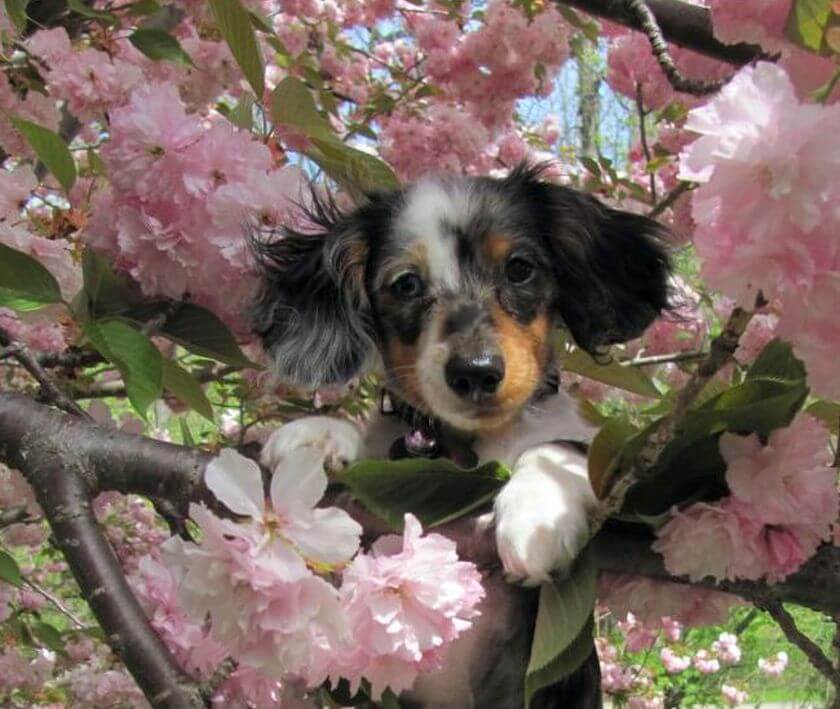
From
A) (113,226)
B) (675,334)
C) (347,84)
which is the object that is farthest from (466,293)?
(347,84)

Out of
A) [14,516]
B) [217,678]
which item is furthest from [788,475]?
[14,516]

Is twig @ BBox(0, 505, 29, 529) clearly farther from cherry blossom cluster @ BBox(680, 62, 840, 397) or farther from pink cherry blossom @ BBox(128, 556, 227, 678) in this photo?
cherry blossom cluster @ BBox(680, 62, 840, 397)

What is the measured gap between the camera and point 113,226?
1.30 meters

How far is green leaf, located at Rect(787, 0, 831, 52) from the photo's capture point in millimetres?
Answer: 716

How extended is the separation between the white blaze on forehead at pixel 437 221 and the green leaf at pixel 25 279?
0.61 meters

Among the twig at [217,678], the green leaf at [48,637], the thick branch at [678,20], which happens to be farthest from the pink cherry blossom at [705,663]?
the twig at [217,678]

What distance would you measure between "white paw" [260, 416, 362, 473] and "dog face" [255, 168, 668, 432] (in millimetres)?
127

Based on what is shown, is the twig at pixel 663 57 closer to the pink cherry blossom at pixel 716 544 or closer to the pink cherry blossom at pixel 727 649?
the pink cherry blossom at pixel 716 544

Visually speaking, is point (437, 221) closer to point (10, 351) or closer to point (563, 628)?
point (10, 351)

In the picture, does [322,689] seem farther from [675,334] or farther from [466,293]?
→ [675,334]

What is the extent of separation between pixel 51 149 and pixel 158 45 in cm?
49

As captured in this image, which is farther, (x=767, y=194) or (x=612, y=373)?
(x=612, y=373)

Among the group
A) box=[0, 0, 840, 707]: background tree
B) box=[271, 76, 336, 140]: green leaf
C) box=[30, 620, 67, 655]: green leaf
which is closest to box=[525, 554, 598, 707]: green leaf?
box=[0, 0, 840, 707]: background tree

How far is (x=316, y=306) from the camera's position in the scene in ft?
5.12
